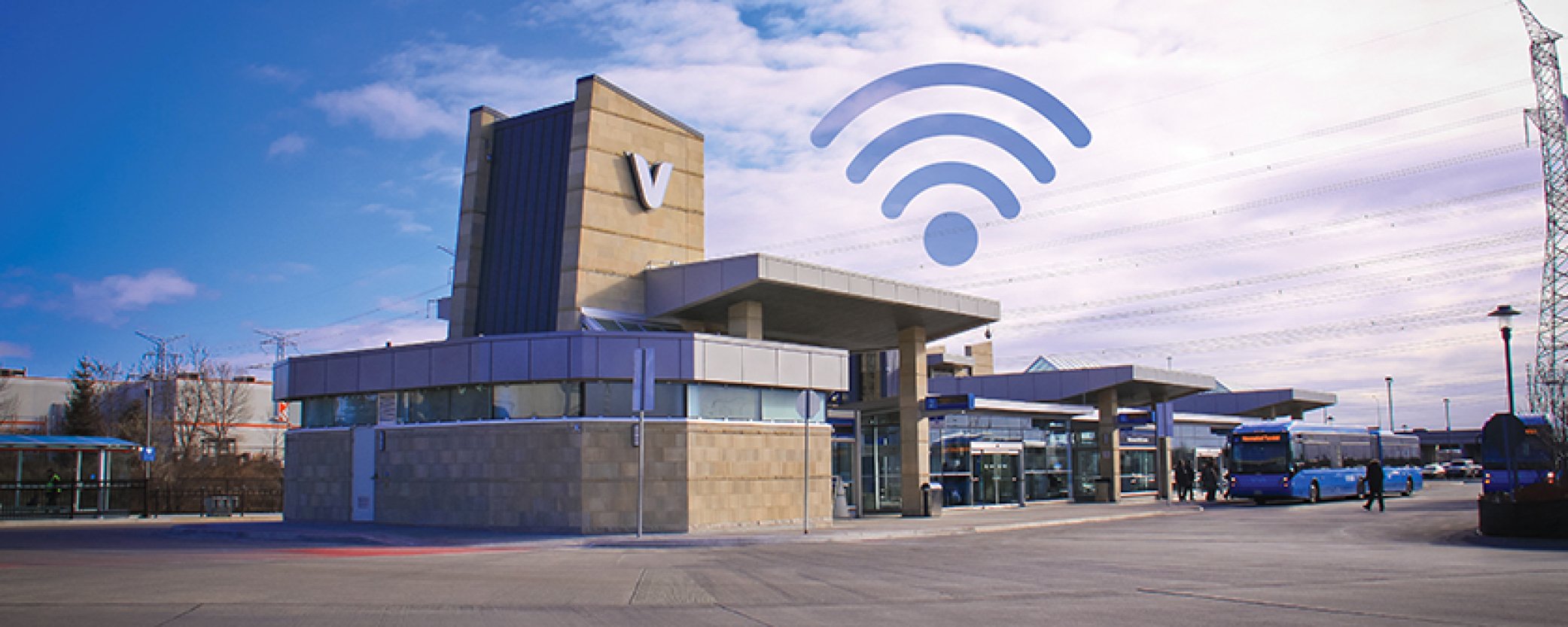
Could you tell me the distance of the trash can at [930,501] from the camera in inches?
1278

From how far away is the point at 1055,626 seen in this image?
9.70m

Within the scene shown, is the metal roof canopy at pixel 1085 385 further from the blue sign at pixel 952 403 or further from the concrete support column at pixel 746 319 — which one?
the concrete support column at pixel 746 319

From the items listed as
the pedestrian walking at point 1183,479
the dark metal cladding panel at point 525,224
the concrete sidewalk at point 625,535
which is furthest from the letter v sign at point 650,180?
the pedestrian walking at point 1183,479

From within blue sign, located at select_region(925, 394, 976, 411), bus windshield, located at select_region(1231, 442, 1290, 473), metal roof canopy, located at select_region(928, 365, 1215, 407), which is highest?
metal roof canopy, located at select_region(928, 365, 1215, 407)

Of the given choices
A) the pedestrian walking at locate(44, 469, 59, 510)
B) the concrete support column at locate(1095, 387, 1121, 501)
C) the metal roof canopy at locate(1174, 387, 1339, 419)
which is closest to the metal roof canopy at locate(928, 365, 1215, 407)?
the concrete support column at locate(1095, 387, 1121, 501)

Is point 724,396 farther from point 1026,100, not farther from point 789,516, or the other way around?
point 1026,100

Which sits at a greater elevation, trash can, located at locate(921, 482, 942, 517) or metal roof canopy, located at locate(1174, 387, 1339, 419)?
metal roof canopy, located at locate(1174, 387, 1339, 419)

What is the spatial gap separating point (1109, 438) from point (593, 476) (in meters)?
28.9

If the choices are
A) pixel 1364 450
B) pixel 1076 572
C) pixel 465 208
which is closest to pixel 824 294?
pixel 465 208

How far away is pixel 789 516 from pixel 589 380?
562 cm

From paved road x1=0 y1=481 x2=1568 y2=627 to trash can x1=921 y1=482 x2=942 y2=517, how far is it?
366 inches

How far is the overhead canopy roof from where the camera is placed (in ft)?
88.4

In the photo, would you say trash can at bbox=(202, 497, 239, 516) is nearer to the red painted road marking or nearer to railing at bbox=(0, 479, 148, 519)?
railing at bbox=(0, 479, 148, 519)

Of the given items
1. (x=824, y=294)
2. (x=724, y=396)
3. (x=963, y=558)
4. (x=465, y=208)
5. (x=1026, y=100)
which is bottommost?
(x=963, y=558)
